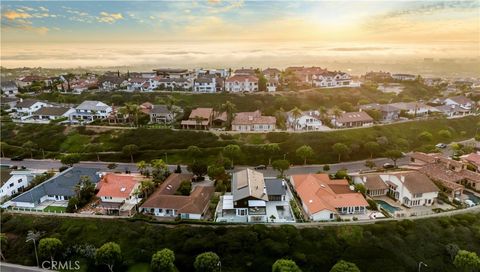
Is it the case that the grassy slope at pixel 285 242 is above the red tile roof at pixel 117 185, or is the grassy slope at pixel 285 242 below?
below

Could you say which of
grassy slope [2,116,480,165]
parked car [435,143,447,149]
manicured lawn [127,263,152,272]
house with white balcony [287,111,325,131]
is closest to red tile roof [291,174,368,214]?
grassy slope [2,116,480,165]

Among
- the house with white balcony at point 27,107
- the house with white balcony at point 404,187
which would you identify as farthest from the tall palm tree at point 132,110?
the house with white balcony at point 404,187

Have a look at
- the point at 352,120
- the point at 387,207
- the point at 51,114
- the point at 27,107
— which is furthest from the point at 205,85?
the point at 387,207

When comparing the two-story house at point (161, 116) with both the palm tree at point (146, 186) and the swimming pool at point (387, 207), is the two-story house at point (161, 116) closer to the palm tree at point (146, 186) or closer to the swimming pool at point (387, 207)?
the palm tree at point (146, 186)

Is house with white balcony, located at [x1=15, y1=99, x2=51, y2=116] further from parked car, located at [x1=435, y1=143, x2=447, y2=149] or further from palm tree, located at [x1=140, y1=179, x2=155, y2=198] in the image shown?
parked car, located at [x1=435, y1=143, x2=447, y2=149]

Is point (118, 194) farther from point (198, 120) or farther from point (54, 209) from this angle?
point (198, 120)

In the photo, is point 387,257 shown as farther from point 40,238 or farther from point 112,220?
point 40,238

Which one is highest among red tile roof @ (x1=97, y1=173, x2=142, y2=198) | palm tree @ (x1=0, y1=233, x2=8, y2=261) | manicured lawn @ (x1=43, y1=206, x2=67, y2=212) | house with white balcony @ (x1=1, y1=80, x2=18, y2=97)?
house with white balcony @ (x1=1, y1=80, x2=18, y2=97)

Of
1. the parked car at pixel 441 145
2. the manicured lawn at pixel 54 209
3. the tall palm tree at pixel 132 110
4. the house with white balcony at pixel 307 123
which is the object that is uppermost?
the tall palm tree at pixel 132 110
